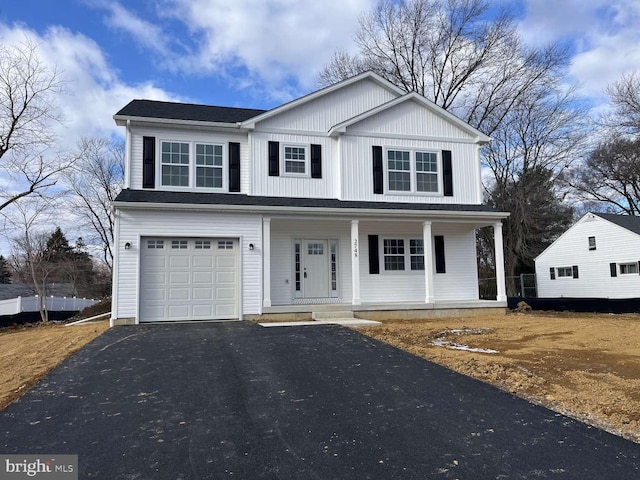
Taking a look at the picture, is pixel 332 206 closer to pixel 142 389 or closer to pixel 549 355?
pixel 549 355

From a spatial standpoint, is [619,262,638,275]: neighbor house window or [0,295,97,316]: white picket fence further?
[619,262,638,275]: neighbor house window

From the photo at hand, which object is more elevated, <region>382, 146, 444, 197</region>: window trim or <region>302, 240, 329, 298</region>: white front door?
<region>382, 146, 444, 197</region>: window trim

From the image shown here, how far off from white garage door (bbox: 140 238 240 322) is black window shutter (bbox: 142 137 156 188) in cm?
189

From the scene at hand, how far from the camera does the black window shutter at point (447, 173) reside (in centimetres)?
1509

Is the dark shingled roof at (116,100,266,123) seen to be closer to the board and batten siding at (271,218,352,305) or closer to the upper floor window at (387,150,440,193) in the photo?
the board and batten siding at (271,218,352,305)

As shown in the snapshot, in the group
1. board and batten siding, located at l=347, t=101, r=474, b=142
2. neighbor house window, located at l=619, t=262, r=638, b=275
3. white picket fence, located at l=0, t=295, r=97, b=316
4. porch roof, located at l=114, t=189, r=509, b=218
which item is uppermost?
board and batten siding, located at l=347, t=101, r=474, b=142

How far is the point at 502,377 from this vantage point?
613 cm

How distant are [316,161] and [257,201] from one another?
8.09 feet

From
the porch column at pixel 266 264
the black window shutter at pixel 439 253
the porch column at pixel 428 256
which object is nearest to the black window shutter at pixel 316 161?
the porch column at pixel 266 264

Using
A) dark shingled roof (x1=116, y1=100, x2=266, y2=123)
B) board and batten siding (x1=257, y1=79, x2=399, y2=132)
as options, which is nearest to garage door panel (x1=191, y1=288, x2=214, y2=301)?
dark shingled roof (x1=116, y1=100, x2=266, y2=123)

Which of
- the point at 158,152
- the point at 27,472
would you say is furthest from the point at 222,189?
the point at 27,472

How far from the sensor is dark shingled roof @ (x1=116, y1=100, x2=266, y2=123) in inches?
525

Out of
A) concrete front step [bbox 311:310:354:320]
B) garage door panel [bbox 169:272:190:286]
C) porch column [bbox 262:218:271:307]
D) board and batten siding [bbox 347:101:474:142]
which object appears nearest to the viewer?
garage door panel [bbox 169:272:190:286]

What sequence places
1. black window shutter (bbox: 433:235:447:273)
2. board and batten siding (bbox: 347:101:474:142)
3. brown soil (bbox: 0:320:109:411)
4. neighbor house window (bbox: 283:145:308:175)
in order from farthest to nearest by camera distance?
1. black window shutter (bbox: 433:235:447:273)
2. board and batten siding (bbox: 347:101:474:142)
3. neighbor house window (bbox: 283:145:308:175)
4. brown soil (bbox: 0:320:109:411)
